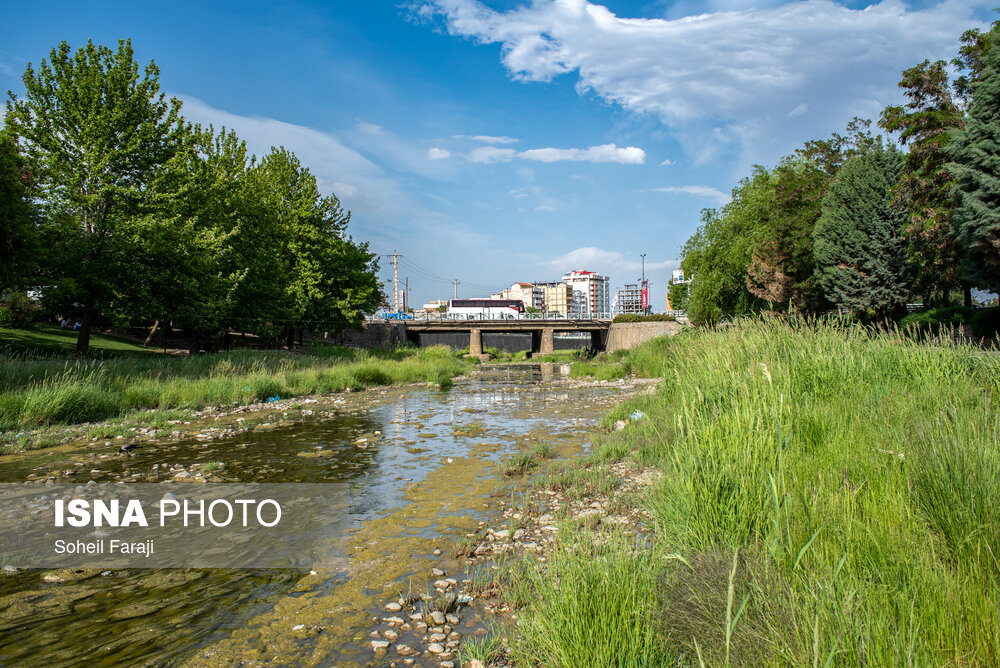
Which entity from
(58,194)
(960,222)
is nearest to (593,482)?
(960,222)

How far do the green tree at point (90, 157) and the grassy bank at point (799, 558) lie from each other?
22.3 meters

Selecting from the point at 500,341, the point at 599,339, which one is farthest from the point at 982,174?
the point at 500,341

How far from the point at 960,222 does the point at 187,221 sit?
30130 millimetres

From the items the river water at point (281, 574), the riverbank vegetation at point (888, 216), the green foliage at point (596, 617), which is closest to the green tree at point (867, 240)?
the riverbank vegetation at point (888, 216)

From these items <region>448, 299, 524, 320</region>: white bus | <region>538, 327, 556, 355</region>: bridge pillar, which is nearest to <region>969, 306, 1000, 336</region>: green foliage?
<region>538, 327, 556, 355</region>: bridge pillar

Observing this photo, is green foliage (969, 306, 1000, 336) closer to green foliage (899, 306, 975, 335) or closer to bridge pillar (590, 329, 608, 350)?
green foliage (899, 306, 975, 335)

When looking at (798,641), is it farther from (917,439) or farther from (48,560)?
(48,560)

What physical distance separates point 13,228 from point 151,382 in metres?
6.07

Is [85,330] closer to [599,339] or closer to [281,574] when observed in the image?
[281,574]

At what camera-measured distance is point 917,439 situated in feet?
15.8

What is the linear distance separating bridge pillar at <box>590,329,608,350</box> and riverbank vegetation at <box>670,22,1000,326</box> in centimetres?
2119

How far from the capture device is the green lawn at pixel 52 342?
23422 millimetres

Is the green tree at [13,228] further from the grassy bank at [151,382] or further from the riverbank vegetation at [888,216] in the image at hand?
the riverbank vegetation at [888,216]

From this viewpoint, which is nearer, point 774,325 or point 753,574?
point 753,574
